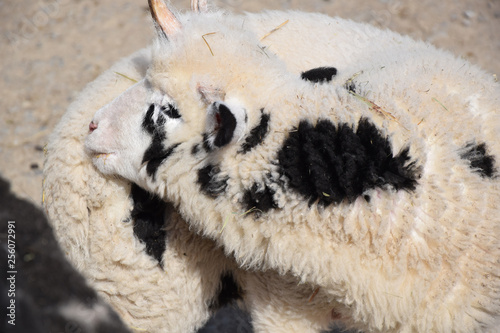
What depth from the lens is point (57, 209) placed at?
283 cm

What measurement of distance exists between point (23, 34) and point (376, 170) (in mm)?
5755

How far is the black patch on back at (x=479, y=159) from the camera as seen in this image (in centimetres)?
232

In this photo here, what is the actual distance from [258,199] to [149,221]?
87cm

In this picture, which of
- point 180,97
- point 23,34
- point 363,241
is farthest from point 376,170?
point 23,34

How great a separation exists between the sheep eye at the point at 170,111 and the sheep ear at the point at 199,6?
74cm

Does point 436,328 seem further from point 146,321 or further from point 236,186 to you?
point 146,321

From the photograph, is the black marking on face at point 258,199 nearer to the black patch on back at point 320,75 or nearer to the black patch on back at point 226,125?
the black patch on back at point 226,125

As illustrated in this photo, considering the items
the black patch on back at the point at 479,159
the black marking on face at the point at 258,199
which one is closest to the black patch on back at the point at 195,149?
the black marking on face at the point at 258,199

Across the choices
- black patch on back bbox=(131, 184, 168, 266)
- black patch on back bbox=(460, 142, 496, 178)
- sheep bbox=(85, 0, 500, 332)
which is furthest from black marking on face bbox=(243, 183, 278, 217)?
black patch on back bbox=(460, 142, 496, 178)

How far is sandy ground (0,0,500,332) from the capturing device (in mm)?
5410

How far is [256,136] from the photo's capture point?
241 centimetres

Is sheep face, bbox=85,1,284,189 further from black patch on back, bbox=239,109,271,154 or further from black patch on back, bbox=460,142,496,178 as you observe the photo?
black patch on back, bbox=460,142,496,178

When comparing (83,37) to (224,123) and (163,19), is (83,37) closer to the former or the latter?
(163,19)

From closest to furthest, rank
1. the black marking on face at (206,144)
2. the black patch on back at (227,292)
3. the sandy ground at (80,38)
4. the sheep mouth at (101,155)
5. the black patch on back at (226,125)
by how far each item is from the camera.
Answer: the black patch on back at (226,125)
the black marking on face at (206,144)
the sheep mouth at (101,155)
the black patch on back at (227,292)
the sandy ground at (80,38)
